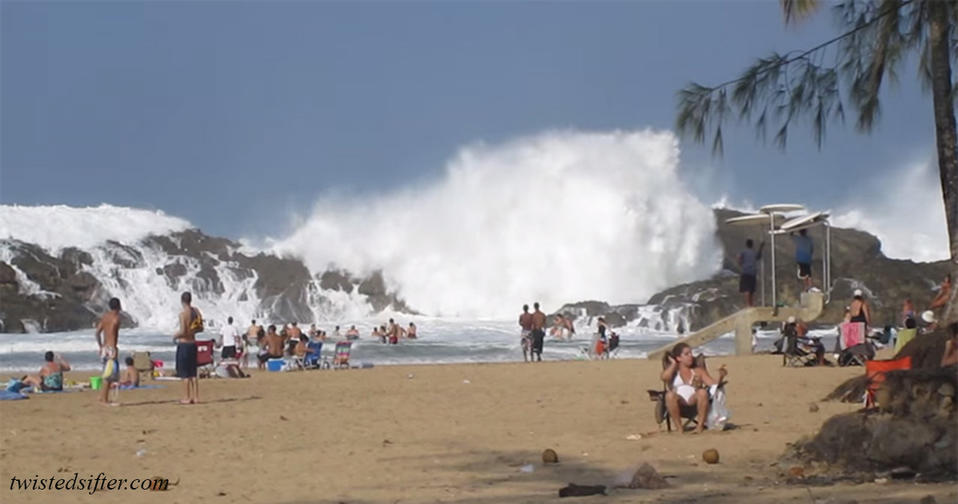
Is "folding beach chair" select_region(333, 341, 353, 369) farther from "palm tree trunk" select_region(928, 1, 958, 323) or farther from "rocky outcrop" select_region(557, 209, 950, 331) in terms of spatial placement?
"rocky outcrop" select_region(557, 209, 950, 331)

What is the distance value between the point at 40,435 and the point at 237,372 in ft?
32.8

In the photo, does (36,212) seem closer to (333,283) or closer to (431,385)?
(333,283)

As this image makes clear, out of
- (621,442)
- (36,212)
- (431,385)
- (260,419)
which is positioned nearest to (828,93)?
(621,442)

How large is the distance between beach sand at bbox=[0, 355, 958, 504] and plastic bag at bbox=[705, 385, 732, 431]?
0.41 feet

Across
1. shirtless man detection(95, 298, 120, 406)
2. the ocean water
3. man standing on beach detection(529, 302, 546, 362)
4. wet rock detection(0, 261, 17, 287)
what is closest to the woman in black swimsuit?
man standing on beach detection(529, 302, 546, 362)

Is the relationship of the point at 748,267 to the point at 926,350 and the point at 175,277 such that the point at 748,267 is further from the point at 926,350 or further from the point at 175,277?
the point at 175,277

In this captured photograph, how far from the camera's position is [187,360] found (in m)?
13.3

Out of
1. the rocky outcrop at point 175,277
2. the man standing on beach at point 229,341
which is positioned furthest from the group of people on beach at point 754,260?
the rocky outcrop at point 175,277

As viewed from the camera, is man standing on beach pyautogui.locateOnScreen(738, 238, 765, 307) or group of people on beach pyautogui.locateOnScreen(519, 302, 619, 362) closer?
man standing on beach pyautogui.locateOnScreen(738, 238, 765, 307)

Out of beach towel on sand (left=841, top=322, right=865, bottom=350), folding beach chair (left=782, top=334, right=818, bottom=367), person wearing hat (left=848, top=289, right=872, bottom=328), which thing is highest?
person wearing hat (left=848, top=289, right=872, bottom=328)

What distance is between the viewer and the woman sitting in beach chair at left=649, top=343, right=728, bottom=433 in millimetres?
9219

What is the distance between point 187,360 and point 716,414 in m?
6.69

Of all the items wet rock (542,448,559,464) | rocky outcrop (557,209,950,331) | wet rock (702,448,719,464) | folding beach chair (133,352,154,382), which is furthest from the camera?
rocky outcrop (557,209,950,331)

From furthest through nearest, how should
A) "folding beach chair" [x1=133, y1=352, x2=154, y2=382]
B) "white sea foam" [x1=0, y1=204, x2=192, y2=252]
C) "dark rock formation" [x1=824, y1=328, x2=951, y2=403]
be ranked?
1. "white sea foam" [x1=0, y1=204, x2=192, y2=252]
2. "folding beach chair" [x1=133, y1=352, x2=154, y2=382]
3. "dark rock formation" [x1=824, y1=328, x2=951, y2=403]
